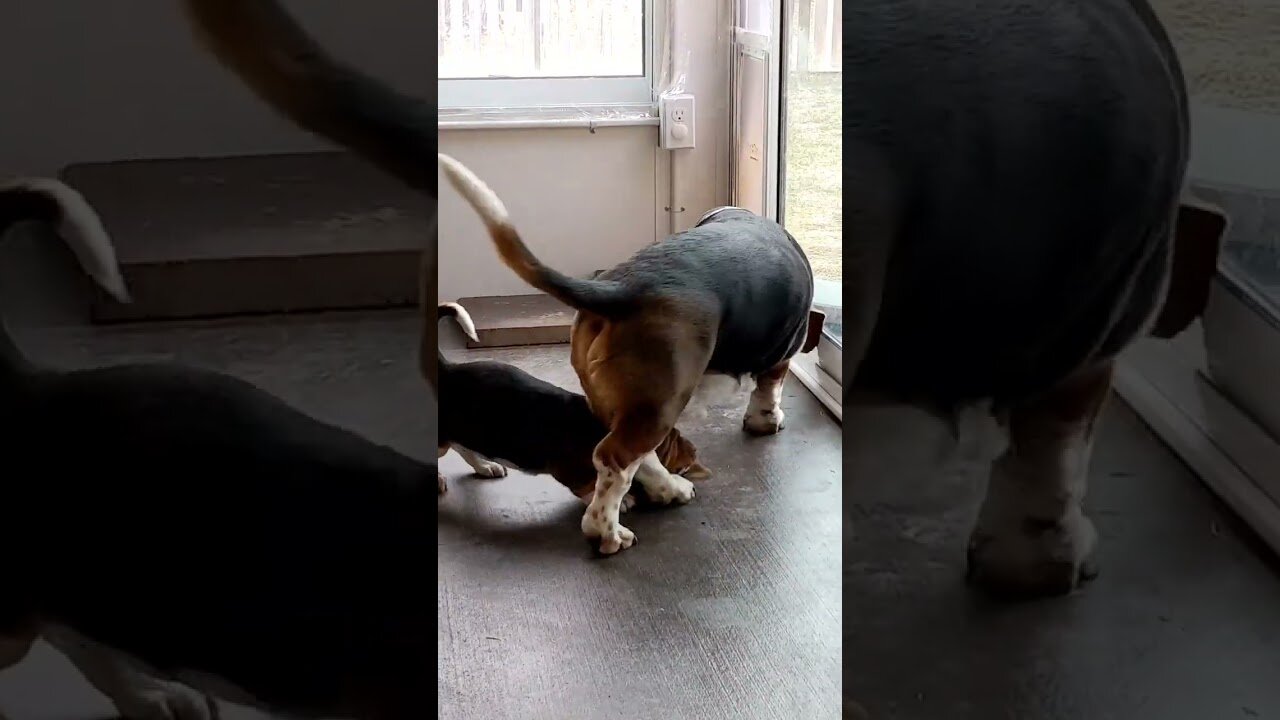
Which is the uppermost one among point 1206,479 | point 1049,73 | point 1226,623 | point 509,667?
point 1049,73

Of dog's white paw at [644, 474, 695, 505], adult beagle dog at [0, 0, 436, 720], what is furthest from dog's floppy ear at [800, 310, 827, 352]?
adult beagle dog at [0, 0, 436, 720]

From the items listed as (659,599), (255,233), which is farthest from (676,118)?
(255,233)

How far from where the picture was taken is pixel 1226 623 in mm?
974

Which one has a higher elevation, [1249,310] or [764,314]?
[1249,310]

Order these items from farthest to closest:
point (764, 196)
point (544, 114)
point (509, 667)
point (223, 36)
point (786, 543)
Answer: point (544, 114), point (764, 196), point (786, 543), point (509, 667), point (223, 36)

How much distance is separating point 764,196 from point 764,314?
107 centimetres

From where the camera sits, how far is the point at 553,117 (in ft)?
11.5

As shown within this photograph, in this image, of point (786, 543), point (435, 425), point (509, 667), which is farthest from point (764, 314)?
point (435, 425)

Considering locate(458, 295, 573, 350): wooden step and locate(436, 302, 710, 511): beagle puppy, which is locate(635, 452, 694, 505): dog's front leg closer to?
locate(436, 302, 710, 511): beagle puppy

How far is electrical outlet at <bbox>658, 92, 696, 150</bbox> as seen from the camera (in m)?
3.48

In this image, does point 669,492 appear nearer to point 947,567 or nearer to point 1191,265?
point 947,567

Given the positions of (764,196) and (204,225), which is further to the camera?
(764,196)

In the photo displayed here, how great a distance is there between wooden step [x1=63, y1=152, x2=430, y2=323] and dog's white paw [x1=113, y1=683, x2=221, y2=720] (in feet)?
0.82

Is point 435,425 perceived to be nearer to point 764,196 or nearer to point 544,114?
point 764,196
